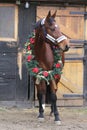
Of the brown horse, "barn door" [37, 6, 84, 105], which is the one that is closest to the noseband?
the brown horse

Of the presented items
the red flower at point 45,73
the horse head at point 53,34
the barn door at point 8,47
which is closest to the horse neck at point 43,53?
the red flower at point 45,73

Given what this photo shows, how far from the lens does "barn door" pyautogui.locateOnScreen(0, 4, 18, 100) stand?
907 cm

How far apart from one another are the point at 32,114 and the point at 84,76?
1.55m

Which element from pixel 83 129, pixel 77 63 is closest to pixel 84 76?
pixel 77 63

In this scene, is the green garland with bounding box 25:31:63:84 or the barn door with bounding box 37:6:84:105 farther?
the barn door with bounding box 37:6:84:105

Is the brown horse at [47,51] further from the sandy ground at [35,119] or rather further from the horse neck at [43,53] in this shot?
the sandy ground at [35,119]

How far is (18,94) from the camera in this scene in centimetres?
922

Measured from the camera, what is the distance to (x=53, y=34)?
7.31 metres

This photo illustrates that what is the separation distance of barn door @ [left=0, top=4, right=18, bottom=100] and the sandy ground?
0.60m

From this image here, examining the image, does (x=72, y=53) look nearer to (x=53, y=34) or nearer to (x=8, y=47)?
(x=8, y=47)

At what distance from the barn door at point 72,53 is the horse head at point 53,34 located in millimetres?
1764

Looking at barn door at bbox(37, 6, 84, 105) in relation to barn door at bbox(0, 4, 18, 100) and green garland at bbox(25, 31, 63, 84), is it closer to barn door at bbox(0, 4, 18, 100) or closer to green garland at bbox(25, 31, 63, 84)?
barn door at bbox(0, 4, 18, 100)

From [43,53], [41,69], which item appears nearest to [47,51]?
[43,53]

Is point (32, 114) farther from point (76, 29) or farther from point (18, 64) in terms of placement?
point (76, 29)
